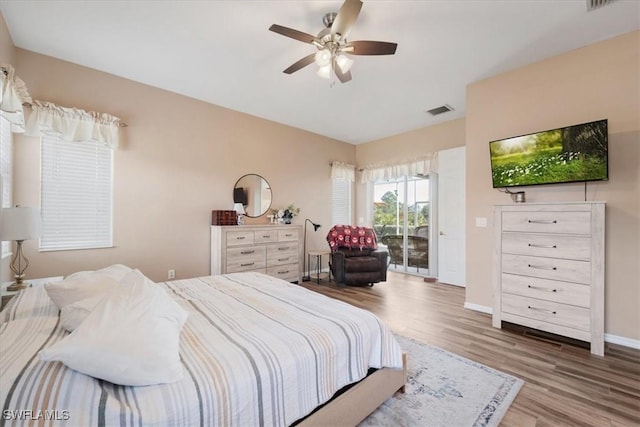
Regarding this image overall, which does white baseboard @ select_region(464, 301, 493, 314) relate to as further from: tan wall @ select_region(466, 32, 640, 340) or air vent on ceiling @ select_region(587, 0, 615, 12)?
air vent on ceiling @ select_region(587, 0, 615, 12)

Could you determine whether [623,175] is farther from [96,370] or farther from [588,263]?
[96,370]

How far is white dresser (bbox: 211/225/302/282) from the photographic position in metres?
3.77

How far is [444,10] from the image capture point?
7.09 ft

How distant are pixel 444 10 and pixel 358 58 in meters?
0.90

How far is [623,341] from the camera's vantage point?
2.42 metres

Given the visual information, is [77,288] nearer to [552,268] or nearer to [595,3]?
[552,268]

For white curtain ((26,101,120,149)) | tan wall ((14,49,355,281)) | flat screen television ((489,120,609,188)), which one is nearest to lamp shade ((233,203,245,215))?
tan wall ((14,49,355,281))

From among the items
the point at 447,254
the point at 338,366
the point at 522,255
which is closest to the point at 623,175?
the point at 522,255

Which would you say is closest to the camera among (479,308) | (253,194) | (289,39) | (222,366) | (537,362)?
(222,366)

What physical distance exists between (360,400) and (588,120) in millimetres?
3340

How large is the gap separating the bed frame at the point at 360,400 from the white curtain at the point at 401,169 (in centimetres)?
395

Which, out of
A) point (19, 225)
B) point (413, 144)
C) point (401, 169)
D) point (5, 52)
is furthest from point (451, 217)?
point (5, 52)

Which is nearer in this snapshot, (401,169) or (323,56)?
(323,56)

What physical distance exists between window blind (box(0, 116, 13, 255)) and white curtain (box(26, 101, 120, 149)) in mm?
237
